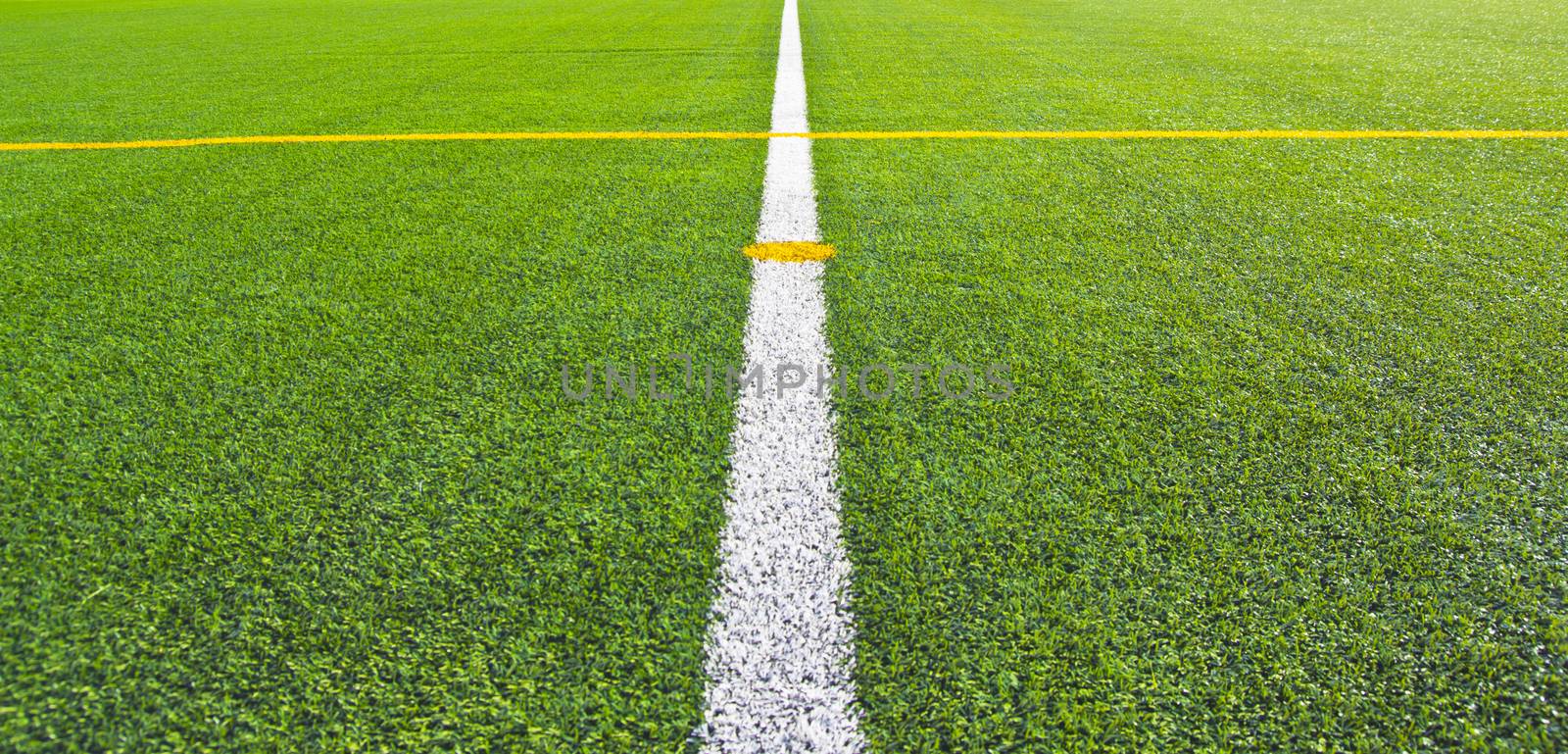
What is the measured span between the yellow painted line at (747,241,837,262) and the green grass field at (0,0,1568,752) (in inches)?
3.1

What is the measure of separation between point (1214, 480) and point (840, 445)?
0.59m

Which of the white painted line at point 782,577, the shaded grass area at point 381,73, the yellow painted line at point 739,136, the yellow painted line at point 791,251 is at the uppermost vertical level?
the shaded grass area at point 381,73

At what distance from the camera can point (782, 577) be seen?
3.41ft

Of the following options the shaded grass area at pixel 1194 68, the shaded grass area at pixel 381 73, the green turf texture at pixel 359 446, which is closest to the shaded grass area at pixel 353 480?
the green turf texture at pixel 359 446

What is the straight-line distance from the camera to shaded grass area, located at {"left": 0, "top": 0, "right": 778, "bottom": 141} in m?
3.23

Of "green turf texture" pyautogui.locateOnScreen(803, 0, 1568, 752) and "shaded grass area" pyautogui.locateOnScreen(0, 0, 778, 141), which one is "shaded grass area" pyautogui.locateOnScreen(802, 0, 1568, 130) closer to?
"green turf texture" pyautogui.locateOnScreen(803, 0, 1568, 752)

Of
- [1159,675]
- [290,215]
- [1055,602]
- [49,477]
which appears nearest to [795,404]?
[1055,602]

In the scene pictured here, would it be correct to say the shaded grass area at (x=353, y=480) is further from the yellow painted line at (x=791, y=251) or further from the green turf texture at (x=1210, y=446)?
the green turf texture at (x=1210, y=446)
